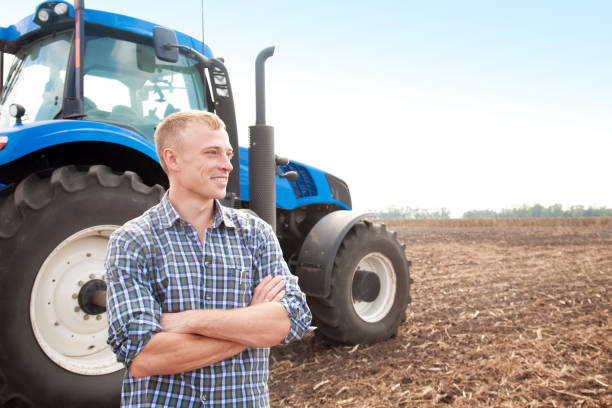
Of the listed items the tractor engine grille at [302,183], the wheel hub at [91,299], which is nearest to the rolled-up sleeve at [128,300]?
the wheel hub at [91,299]

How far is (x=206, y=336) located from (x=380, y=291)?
3614mm

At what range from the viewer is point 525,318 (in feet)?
17.6

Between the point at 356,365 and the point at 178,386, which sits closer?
the point at 178,386

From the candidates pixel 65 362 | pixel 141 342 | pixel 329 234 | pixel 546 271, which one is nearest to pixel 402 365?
pixel 329 234

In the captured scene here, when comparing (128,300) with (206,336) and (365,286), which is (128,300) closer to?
(206,336)

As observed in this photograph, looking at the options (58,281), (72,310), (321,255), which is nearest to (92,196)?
(58,281)

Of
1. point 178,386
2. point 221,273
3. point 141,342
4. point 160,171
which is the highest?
point 160,171

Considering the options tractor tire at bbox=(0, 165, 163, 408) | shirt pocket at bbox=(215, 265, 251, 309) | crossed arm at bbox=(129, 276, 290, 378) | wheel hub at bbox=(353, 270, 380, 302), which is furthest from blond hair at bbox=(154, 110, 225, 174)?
wheel hub at bbox=(353, 270, 380, 302)

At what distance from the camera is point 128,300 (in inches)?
56.0

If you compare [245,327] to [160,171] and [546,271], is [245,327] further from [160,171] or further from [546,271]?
[546,271]

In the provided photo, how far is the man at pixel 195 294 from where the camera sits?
1.42 m

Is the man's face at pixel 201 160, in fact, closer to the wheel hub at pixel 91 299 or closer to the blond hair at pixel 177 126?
the blond hair at pixel 177 126

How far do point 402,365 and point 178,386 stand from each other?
2886 millimetres

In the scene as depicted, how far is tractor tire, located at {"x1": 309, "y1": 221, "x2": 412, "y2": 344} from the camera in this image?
14.2 ft
